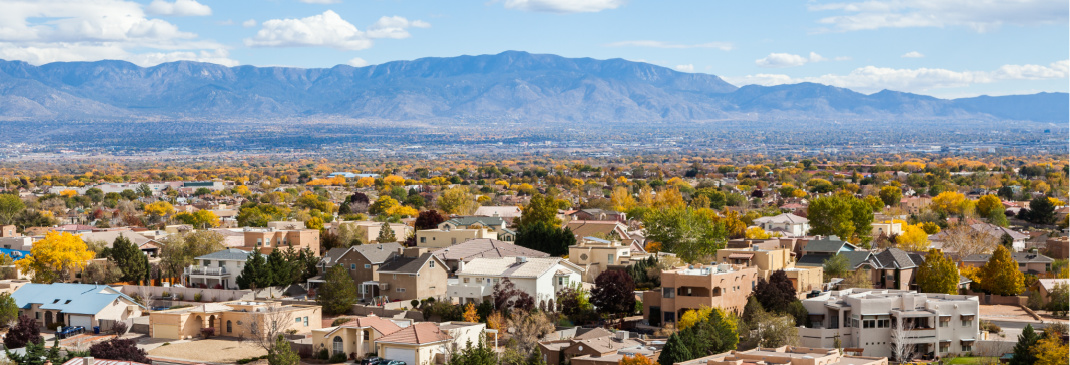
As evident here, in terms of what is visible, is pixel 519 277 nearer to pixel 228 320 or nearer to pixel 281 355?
pixel 228 320

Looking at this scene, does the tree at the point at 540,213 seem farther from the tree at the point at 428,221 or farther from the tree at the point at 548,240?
the tree at the point at 548,240

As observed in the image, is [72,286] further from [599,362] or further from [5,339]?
[599,362]

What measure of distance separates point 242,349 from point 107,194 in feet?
254

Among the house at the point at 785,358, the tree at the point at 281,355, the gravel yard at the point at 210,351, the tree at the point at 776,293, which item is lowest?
the gravel yard at the point at 210,351

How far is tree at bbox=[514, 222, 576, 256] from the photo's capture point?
6094cm

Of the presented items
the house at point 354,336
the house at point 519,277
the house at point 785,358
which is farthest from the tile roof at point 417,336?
the house at point 785,358

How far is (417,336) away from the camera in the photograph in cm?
4156

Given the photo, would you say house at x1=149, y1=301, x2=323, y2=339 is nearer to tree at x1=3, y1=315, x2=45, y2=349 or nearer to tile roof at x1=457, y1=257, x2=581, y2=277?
tree at x1=3, y1=315, x2=45, y2=349

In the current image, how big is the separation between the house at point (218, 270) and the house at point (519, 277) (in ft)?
36.5

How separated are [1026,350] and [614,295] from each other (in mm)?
13688

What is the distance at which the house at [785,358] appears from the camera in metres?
35.1

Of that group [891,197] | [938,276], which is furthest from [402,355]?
[891,197]

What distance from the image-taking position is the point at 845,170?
176 m

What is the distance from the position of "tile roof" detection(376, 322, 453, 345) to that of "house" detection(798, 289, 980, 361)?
11592mm
